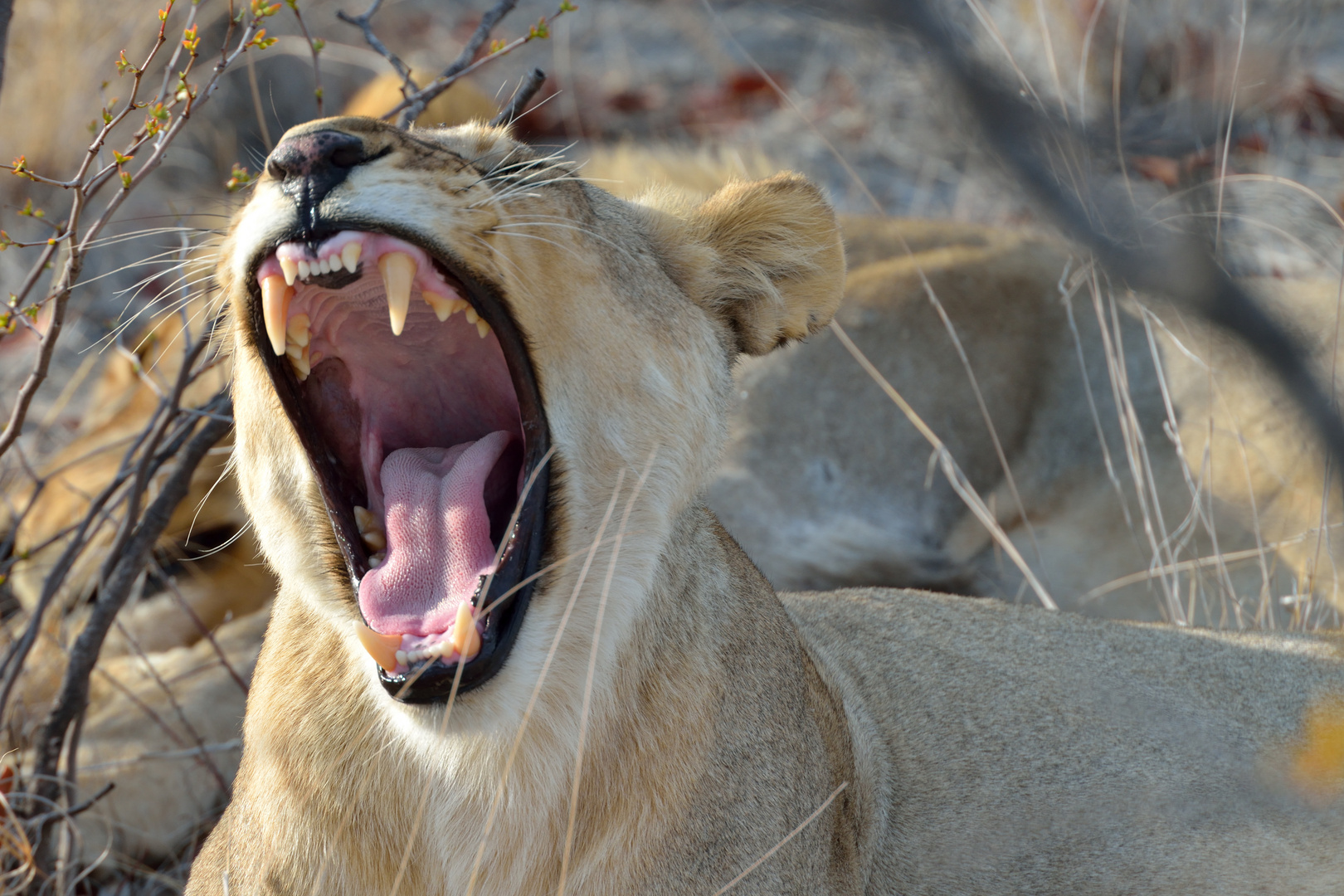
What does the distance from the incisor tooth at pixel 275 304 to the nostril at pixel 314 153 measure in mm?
165

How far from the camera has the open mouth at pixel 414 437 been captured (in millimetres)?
1926

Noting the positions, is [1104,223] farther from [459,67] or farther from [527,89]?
[459,67]

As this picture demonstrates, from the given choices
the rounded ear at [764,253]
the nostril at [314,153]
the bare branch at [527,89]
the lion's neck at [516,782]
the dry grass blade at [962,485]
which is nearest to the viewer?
the nostril at [314,153]

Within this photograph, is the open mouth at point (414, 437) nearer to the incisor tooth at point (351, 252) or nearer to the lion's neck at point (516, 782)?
the incisor tooth at point (351, 252)

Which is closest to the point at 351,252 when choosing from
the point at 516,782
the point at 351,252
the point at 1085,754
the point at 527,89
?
the point at 351,252

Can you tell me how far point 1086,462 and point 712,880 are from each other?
327cm

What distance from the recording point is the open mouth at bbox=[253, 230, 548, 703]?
6.32ft

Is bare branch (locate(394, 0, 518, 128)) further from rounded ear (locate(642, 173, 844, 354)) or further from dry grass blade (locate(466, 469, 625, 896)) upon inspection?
dry grass blade (locate(466, 469, 625, 896))

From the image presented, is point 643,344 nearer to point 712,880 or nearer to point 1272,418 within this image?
point 712,880

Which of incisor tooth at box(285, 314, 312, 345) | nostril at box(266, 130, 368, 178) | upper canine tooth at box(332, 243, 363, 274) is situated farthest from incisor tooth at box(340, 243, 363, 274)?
incisor tooth at box(285, 314, 312, 345)

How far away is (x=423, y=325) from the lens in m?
2.38

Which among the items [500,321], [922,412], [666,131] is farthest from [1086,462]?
[666,131]

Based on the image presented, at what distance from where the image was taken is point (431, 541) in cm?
213

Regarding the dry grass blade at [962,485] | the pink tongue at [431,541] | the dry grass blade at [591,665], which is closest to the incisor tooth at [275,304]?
the pink tongue at [431,541]
